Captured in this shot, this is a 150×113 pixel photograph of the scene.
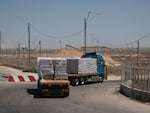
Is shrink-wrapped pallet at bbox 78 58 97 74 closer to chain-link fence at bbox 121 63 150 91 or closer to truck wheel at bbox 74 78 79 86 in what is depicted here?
truck wheel at bbox 74 78 79 86

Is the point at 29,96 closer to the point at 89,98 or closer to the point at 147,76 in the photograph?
the point at 89,98

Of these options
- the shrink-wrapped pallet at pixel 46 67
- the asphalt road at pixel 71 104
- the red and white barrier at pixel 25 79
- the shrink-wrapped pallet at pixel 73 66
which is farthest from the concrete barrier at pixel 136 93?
the red and white barrier at pixel 25 79

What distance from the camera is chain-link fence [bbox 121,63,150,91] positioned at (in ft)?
90.3

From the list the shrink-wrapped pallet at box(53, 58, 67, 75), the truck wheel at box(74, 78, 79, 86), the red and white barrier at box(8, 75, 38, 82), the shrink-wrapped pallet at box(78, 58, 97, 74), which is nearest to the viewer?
the shrink-wrapped pallet at box(53, 58, 67, 75)

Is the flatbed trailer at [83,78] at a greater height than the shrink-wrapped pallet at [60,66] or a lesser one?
lesser

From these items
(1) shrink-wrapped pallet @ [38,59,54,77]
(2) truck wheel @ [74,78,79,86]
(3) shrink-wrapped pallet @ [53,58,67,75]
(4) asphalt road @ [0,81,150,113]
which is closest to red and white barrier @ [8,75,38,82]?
(2) truck wheel @ [74,78,79,86]

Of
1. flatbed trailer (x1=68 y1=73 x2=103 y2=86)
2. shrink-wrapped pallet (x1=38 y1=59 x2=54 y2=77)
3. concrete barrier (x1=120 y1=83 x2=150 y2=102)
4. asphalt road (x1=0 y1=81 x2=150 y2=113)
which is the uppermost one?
shrink-wrapped pallet (x1=38 y1=59 x2=54 y2=77)

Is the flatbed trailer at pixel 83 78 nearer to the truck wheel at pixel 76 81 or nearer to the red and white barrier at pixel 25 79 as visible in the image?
the truck wheel at pixel 76 81

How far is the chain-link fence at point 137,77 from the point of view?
90.3ft

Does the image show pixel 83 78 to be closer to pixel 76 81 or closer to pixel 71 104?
pixel 76 81

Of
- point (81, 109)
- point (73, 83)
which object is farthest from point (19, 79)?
point (81, 109)

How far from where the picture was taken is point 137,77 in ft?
97.6

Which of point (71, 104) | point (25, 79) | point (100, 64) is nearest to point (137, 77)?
point (71, 104)

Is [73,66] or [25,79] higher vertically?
[73,66]
